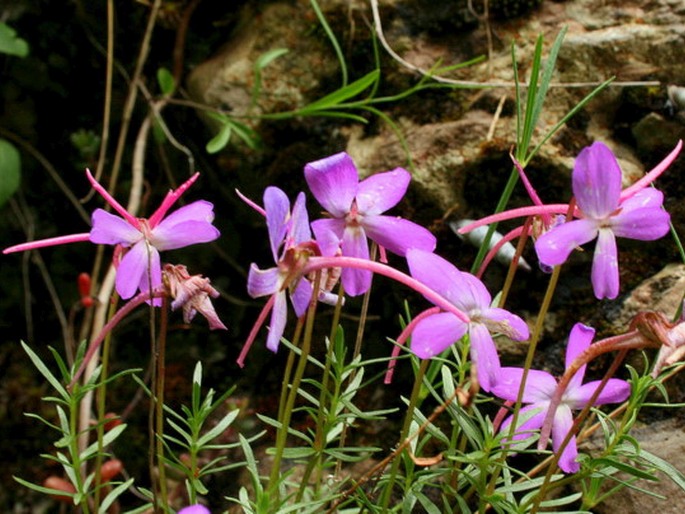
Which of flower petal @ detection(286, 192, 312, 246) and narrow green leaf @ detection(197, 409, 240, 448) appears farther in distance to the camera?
narrow green leaf @ detection(197, 409, 240, 448)

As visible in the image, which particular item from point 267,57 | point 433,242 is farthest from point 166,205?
point 267,57

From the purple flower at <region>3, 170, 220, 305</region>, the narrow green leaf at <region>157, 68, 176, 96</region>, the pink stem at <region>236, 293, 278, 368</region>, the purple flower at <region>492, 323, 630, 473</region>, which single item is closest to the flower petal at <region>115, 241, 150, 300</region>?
the purple flower at <region>3, 170, 220, 305</region>

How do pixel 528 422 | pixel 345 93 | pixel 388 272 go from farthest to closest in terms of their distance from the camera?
pixel 345 93
pixel 528 422
pixel 388 272

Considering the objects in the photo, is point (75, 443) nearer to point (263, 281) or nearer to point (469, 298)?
point (263, 281)

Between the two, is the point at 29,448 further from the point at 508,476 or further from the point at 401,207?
the point at 508,476

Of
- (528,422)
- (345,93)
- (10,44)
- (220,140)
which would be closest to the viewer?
(528,422)

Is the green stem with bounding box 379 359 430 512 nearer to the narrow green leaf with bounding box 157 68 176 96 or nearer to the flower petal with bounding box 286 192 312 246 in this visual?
the flower petal with bounding box 286 192 312 246
